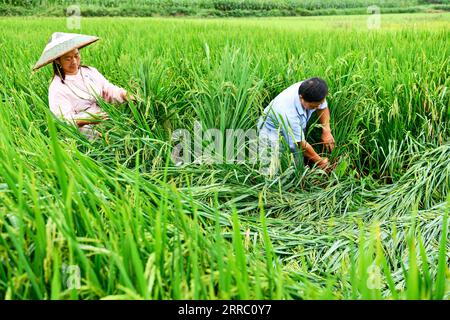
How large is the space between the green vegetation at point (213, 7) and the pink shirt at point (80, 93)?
2727 mm

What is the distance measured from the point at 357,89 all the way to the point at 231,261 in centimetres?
200

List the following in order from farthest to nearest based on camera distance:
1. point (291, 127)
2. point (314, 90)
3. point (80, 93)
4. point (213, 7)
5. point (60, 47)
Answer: point (213, 7) < point (80, 93) < point (60, 47) < point (291, 127) < point (314, 90)

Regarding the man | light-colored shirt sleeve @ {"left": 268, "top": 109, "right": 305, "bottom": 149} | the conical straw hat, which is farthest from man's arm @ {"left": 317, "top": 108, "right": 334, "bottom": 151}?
the conical straw hat

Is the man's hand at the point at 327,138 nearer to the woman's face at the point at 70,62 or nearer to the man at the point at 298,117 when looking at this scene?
the man at the point at 298,117

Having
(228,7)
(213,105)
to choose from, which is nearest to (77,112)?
(213,105)

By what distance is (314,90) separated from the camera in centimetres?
222

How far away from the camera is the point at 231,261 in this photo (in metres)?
0.88

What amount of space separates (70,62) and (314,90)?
1269 millimetres

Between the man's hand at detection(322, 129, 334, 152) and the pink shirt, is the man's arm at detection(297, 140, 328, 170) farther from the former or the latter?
the pink shirt

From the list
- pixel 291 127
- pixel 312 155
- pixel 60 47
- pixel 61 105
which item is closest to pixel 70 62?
pixel 60 47

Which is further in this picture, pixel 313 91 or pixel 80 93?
pixel 80 93

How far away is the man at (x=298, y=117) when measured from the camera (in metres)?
2.24

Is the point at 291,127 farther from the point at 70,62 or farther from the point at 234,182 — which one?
the point at 70,62
